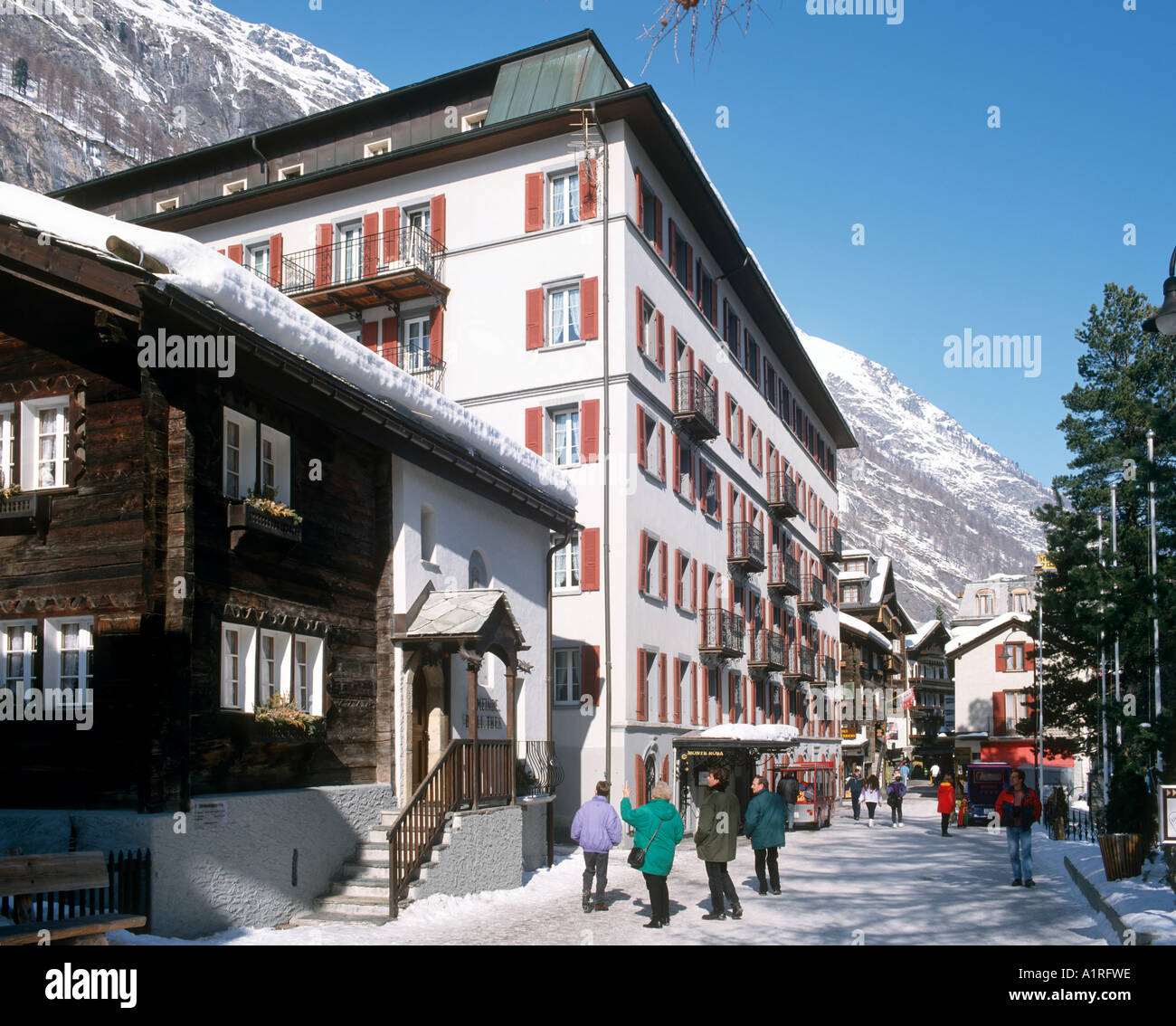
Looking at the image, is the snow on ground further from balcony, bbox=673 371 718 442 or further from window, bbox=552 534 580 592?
balcony, bbox=673 371 718 442

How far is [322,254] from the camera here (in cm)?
3584

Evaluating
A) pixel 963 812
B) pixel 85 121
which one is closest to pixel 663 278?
pixel 963 812

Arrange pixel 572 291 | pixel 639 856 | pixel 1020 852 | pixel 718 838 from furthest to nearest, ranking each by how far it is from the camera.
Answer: pixel 572 291
pixel 1020 852
pixel 639 856
pixel 718 838

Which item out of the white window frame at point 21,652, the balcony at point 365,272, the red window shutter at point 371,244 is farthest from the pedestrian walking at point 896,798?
the white window frame at point 21,652

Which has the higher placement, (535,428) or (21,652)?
(535,428)

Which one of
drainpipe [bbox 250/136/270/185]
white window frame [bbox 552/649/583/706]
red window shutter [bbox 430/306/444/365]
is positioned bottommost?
white window frame [bbox 552/649/583/706]

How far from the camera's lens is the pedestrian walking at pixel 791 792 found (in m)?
34.1

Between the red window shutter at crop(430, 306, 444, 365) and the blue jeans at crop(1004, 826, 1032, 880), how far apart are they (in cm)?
1949

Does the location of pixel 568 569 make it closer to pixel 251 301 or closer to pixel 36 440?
pixel 251 301

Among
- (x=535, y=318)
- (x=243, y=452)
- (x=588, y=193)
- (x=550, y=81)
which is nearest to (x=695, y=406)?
(x=535, y=318)

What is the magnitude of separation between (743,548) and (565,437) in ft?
38.4

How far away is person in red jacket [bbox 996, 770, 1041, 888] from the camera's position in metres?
20.1

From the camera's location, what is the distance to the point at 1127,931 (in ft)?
39.5

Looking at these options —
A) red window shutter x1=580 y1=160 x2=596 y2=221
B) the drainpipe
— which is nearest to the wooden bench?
red window shutter x1=580 y1=160 x2=596 y2=221
